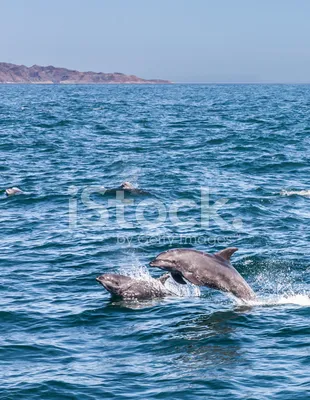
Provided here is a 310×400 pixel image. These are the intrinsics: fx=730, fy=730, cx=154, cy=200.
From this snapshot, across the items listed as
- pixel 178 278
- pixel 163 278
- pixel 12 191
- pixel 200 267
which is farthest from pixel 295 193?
pixel 178 278

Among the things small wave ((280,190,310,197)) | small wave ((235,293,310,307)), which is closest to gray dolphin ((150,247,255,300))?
small wave ((235,293,310,307))

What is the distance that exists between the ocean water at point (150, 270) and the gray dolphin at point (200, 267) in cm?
82

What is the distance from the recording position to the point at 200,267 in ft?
62.4

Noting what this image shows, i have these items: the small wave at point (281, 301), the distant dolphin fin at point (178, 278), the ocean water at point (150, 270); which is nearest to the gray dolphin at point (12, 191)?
the ocean water at point (150, 270)

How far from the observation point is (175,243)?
26.5 meters

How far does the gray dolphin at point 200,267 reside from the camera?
62.3ft

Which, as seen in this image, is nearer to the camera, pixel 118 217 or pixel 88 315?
pixel 88 315

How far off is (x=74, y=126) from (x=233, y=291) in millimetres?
53488

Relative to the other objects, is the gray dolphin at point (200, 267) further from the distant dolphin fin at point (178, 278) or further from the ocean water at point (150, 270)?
the ocean water at point (150, 270)

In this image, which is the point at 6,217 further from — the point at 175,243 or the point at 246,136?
the point at 246,136

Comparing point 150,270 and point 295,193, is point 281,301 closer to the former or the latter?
point 150,270

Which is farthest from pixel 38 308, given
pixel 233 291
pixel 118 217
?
pixel 118 217

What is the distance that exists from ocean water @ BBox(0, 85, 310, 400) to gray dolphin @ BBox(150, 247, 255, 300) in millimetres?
816

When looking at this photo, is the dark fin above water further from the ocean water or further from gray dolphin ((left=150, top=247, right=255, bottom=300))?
gray dolphin ((left=150, top=247, right=255, bottom=300))
